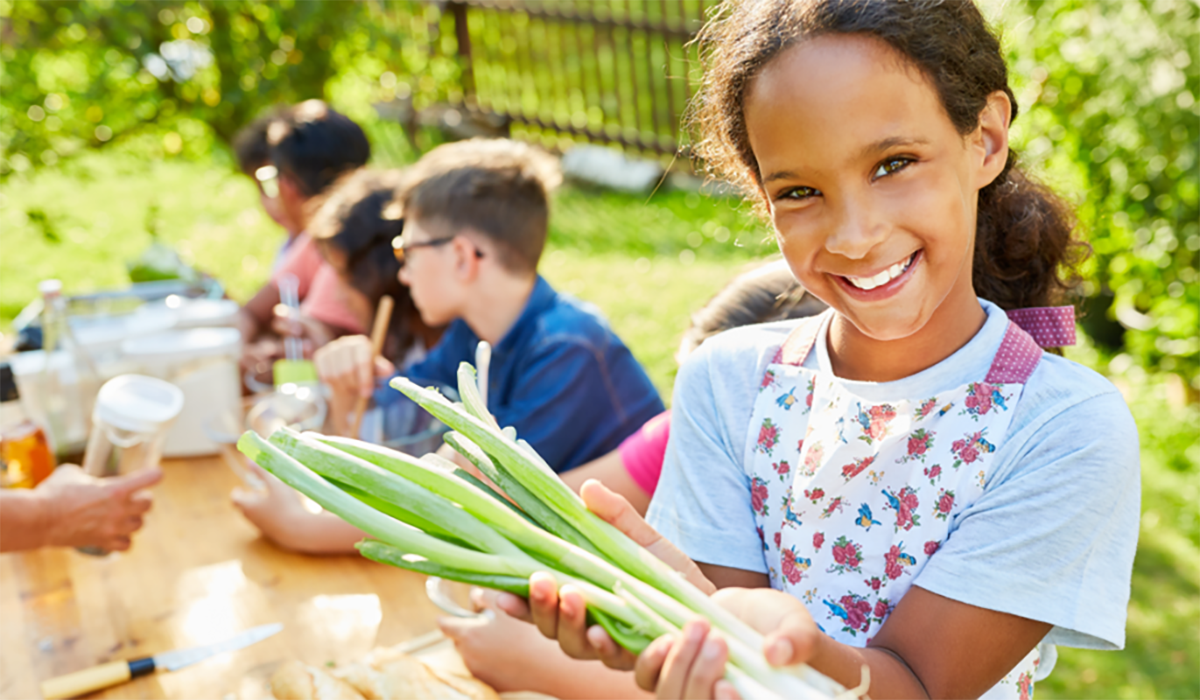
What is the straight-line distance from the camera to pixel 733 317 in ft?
6.34

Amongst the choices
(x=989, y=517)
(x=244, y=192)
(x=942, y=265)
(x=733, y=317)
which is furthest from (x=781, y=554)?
(x=244, y=192)

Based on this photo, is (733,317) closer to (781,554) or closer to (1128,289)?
(781,554)

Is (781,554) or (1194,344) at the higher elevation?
(781,554)

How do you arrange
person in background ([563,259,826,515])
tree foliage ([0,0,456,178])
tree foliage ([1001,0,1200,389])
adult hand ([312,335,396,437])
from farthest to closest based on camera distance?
1. tree foliage ([1001,0,1200,389])
2. tree foliage ([0,0,456,178])
3. adult hand ([312,335,396,437])
4. person in background ([563,259,826,515])

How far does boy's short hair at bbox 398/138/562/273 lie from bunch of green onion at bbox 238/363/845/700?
157 centimetres

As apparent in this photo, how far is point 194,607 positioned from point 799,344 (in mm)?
1337

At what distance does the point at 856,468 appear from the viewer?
135 cm

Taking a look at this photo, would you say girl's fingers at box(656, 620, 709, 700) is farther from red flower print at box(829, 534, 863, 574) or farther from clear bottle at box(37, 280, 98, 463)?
clear bottle at box(37, 280, 98, 463)

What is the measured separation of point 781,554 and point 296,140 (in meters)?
3.17

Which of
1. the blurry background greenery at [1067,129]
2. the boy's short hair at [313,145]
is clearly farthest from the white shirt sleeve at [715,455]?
the boy's short hair at [313,145]

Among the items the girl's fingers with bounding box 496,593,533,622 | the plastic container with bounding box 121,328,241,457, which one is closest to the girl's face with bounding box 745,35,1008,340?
the girl's fingers with bounding box 496,593,533,622

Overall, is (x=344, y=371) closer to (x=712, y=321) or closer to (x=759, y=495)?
(x=712, y=321)

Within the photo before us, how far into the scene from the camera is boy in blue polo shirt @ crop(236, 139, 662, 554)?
2424mm

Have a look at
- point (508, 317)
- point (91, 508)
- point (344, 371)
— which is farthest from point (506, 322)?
point (91, 508)
